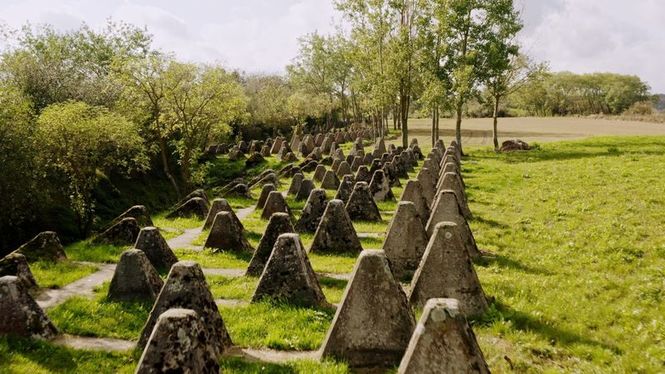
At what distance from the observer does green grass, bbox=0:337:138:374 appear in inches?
302

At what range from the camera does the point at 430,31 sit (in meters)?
43.4

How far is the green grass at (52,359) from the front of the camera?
7.68 m

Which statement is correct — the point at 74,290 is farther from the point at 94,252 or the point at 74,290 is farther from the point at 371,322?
the point at 371,322

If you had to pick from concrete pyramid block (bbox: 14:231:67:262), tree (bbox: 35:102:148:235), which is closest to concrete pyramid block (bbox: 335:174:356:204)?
concrete pyramid block (bbox: 14:231:67:262)

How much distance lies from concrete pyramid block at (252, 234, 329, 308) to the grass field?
32cm

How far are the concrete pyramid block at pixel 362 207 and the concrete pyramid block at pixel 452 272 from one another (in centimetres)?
952

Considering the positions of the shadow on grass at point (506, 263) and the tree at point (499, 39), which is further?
the tree at point (499, 39)


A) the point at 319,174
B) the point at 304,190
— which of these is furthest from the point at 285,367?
the point at 319,174

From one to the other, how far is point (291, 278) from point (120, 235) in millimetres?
9486

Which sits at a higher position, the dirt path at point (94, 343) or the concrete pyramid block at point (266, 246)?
the concrete pyramid block at point (266, 246)

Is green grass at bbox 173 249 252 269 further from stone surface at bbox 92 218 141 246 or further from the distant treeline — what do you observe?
the distant treeline

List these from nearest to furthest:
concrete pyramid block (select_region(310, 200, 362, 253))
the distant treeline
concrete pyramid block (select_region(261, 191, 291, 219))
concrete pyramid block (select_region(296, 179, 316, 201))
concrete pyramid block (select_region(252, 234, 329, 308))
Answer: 1. concrete pyramid block (select_region(252, 234, 329, 308))
2. concrete pyramid block (select_region(310, 200, 362, 253))
3. concrete pyramid block (select_region(261, 191, 291, 219))
4. concrete pyramid block (select_region(296, 179, 316, 201))
5. the distant treeline

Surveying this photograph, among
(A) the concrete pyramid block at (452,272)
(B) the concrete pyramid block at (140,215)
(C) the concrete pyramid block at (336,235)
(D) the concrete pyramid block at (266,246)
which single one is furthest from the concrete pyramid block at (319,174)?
(A) the concrete pyramid block at (452,272)

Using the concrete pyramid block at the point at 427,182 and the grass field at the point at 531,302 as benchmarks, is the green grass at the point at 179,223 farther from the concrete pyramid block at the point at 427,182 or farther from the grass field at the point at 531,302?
the concrete pyramid block at the point at 427,182
